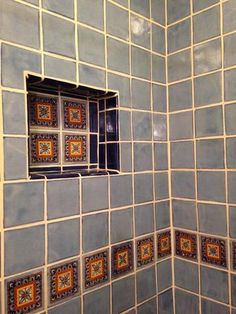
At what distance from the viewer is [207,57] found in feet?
3.34

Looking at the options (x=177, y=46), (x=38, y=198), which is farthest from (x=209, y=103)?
(x=38, y=198)

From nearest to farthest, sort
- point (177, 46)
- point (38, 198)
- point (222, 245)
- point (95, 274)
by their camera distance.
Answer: point (38, 198)
point (95, 274)
point (222, 245)
point (177, 46)

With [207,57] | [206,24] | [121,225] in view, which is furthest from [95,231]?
[206,24]

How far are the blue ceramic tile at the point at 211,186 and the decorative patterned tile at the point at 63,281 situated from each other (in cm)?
54

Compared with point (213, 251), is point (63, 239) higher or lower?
higher

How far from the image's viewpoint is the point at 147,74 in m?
1.07

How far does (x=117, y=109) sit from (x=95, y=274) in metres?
0.56

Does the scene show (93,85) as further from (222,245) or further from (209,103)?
(222,245)

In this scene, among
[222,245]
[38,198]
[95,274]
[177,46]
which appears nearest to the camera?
[38,198]

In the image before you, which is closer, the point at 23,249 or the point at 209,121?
the point at 23,249

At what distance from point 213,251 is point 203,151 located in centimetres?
38

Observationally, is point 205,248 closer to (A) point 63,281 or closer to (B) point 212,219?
(B) point 212,219

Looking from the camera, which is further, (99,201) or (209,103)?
(209,103)

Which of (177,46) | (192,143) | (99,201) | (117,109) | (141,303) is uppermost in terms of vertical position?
(177,46)
